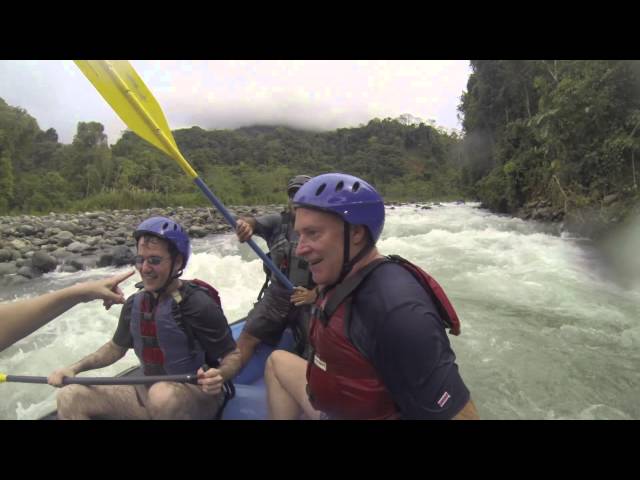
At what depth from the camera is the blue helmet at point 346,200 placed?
1.38m

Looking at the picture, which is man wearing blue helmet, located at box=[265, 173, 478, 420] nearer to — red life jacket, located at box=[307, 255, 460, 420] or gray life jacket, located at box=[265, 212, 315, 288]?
red life jacket, located at box=[307, 255, 460, 420]

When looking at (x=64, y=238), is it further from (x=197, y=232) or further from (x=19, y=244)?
(x=197, y=232)

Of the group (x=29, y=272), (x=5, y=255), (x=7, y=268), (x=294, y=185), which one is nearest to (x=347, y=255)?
(x=294, y=185)

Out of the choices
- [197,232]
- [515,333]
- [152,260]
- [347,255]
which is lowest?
[515,333]

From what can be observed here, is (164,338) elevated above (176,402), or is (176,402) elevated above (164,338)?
(164,338)

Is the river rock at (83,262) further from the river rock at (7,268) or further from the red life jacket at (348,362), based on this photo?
the red life jacket at (348,362)

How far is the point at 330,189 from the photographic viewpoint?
1.42 meters

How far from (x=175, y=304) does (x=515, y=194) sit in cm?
2115

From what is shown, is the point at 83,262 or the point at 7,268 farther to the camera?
the point at 83,262

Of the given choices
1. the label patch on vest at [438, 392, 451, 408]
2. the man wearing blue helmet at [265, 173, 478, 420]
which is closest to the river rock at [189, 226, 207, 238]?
the man wearing blue helmet at [265, 173, 478, 420]

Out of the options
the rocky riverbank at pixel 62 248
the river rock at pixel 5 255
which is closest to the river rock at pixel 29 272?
the rocky riverbank at pixel 62 248

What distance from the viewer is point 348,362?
128 centimetres

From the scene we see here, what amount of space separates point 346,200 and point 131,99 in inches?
76.1
